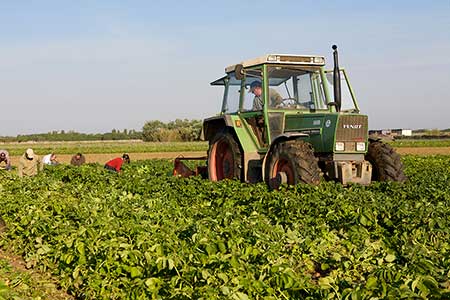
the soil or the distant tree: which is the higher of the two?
the distant tree

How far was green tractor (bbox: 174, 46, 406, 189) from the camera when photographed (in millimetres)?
9672

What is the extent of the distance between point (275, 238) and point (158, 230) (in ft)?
3.61

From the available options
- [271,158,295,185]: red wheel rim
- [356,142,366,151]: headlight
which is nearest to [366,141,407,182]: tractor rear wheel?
[356,142,366,151]: headlight

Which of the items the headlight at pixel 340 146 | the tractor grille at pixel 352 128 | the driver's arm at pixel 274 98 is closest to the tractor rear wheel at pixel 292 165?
the headlight at pixel 340 146

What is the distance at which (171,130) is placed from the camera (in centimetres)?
7362

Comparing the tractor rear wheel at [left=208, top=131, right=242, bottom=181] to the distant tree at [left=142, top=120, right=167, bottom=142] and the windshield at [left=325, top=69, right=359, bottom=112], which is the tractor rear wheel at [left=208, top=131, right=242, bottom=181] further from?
the distant tree at [left=142, top=120, right=167, bottom=142]

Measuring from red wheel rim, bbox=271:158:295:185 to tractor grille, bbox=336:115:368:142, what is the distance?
88 cm

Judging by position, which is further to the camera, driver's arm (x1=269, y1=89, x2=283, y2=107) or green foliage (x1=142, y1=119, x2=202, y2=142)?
green foliage (x1=142, y1=119, x2=202, y2=142)

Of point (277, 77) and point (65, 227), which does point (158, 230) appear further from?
point (277, 77)

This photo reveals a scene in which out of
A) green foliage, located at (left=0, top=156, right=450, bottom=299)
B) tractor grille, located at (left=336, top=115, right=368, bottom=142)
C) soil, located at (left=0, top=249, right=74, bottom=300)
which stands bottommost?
soil, located at (left=0, top=249, right=74, bottom=300)

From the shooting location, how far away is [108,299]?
4891 mm

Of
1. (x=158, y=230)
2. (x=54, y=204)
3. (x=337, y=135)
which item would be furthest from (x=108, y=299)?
(x=337, y=135)

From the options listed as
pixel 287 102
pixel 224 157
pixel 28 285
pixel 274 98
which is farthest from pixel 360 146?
pixel 28 285

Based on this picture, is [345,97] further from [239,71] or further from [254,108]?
[239,71]
